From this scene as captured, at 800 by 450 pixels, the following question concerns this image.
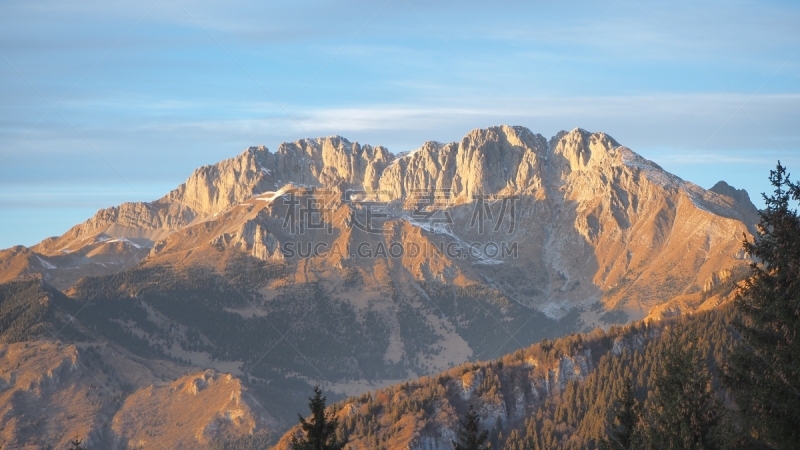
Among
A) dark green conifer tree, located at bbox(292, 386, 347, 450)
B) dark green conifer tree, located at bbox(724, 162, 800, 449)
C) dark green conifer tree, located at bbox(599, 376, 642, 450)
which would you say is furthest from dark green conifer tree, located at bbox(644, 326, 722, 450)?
dark green conifer tree, located at bbox(292, 386, 347, 450)

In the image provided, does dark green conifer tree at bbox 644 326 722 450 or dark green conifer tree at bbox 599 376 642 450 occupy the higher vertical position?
dark green conifer tree at bbox 644 326 722 450

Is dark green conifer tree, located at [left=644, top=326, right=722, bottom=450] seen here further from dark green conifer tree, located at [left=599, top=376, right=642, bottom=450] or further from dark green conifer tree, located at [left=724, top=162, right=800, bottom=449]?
dark green conifer tree, located at [left=599, top=376, right=642, bottom=450]

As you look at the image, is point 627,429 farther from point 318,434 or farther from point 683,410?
point 318,434

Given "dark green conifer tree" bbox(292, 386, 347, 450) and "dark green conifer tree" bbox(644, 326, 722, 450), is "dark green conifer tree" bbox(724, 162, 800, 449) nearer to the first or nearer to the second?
"dark green conifer tree" bbox(644, 326, 722, 450)

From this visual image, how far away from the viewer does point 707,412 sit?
185 feet

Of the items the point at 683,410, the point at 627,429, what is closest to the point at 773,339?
the point at 683,410

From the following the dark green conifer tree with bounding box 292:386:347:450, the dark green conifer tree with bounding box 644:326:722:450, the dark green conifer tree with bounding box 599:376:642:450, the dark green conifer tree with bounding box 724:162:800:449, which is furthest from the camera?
the dark green conifer tree with bounding box 292:386:347:450

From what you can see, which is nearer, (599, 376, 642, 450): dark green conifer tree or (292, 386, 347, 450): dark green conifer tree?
(599, 376, 642, 450): dark green conifer tree

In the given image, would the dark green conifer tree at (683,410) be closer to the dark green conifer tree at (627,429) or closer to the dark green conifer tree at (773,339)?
the dark green conifer tree at (773,339)

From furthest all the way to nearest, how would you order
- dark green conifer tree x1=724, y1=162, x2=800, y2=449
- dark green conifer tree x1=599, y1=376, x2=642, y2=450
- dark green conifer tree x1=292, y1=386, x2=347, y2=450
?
dark green conifer tree x1=292, y1=386, x2=347, y2=450 < dark green conifer tree x1=599, y1=376, x2=642, y2=450 < dark green conifer tree x1=724, y1=162, x2=800, y2=449

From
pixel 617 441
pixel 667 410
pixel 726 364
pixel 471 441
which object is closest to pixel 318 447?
pixel 471 441

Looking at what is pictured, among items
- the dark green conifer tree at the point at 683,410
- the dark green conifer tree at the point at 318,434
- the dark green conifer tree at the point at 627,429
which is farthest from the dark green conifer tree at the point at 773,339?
the dark green conifer tree at the point at 318,434

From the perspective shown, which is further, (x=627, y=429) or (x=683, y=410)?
(x=627, y=429)

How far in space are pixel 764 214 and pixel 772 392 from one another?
Answer: 346 inches
